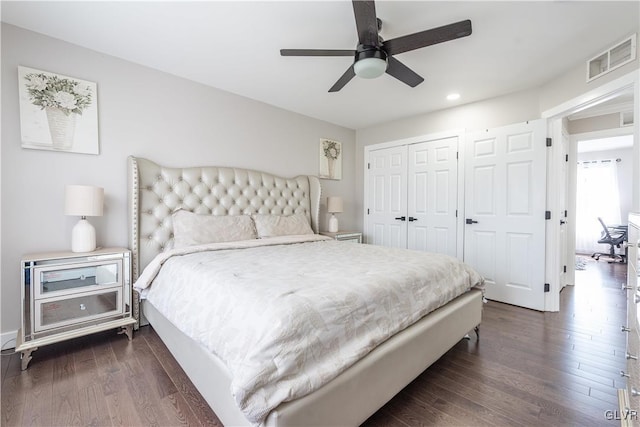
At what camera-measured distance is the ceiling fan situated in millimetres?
1646

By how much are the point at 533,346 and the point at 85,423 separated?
305 cm

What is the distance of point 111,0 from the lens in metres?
1.83

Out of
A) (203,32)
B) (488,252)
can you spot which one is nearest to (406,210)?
(488,252)

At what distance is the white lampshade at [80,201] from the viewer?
2.10 metres

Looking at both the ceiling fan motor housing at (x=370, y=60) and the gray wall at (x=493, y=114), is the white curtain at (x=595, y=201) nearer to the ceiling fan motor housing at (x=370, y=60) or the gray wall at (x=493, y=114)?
the gray wall at (x=493, y=114)

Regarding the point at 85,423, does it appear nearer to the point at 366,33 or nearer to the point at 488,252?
the point at 366,33

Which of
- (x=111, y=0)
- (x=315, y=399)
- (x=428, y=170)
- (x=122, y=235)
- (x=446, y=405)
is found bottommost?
(x=446, y=405)

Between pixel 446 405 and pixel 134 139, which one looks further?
pixel 134 139

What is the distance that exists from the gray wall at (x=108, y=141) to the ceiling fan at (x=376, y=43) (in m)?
1.54

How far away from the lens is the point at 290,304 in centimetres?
116

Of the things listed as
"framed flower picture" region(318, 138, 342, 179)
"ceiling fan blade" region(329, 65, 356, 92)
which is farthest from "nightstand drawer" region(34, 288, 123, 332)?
"framed flower picture" region(318, 138, 342, 179)

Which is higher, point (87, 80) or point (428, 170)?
point (87, 80)

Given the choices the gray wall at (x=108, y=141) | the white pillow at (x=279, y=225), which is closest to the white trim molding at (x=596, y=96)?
the white pillow at (x=279, y=225)

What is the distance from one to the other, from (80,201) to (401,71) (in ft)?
8.77
